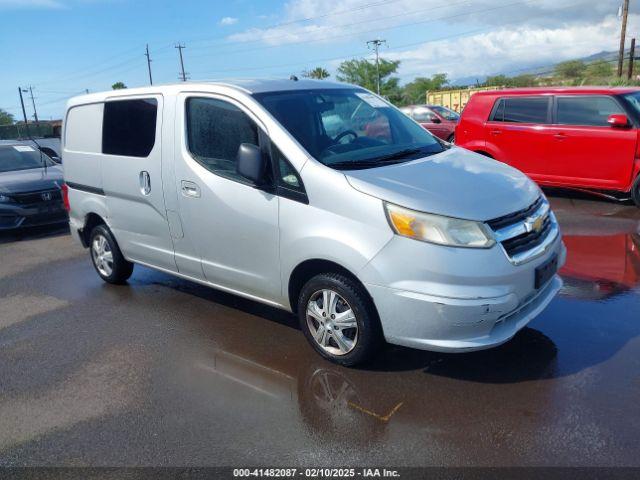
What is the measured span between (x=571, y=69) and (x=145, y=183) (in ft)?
239

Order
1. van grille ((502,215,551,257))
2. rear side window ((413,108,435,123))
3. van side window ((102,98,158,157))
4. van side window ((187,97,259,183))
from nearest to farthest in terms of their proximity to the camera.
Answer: van grille ((502,215,551,257)), van side window ((187,97,259,183)), van side window ((102,98,158,157)), rear side window ((413,108,435,123))

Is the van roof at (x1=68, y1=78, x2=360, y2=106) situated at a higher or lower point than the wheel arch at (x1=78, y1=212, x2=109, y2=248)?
higher

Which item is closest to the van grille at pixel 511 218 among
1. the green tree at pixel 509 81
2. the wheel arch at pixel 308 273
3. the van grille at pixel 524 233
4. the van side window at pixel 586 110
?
the van grille at pixel 524 233

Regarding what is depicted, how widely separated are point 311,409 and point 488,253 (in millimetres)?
1393

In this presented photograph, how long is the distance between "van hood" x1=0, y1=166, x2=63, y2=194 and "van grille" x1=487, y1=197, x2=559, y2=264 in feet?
25.8

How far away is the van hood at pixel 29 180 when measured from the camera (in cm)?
866

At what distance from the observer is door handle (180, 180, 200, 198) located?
168 inches


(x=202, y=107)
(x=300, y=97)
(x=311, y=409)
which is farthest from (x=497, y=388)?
(x=202, y=107)

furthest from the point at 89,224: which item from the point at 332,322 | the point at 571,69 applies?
the point at 571,69

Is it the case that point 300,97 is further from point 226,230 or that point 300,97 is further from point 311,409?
point 311,409

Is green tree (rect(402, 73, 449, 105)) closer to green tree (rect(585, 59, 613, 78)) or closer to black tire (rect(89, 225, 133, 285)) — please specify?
green tree (rect(585, 59, 613, 78))

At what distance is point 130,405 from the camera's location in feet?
11.5

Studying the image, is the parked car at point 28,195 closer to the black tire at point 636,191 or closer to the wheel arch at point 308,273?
the wheel arch at point 308,273

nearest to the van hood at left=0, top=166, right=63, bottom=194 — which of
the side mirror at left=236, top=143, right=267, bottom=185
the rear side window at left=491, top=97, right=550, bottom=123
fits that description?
the side mirror at left=236, top=143, right=267, bottom=185
